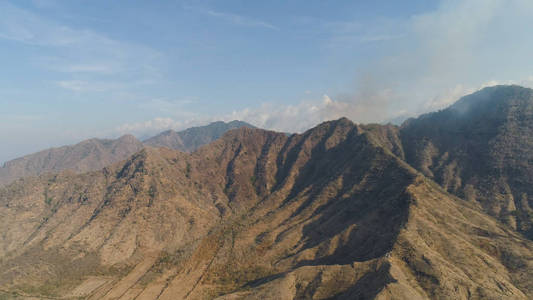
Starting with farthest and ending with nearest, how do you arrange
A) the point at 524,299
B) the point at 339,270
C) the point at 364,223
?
1. the point at 364,223
2. the point at 339,270
3. the point at 524,299

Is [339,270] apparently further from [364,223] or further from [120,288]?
[120,288]

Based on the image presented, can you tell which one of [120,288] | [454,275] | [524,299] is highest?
[454,275]

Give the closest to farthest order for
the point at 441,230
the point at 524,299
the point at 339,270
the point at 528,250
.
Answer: the point at 524,299
the point at 339,270
the point at 528,250
the point at 441,230

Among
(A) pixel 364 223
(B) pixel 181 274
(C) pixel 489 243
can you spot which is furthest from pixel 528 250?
(B) pixel 181 274

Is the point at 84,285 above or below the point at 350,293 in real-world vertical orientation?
below

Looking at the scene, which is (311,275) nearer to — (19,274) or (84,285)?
(84,285)

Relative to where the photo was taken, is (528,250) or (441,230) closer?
(528,250)

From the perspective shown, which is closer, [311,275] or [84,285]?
[311,275]

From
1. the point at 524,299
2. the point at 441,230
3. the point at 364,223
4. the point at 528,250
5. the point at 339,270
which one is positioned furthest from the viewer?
the point at 364,223

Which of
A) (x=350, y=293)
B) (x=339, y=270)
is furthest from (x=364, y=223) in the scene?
(x=350, y=293)
